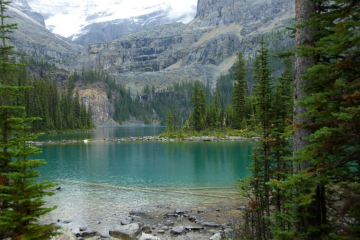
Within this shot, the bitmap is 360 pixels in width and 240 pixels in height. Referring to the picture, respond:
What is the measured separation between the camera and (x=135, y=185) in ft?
78.3

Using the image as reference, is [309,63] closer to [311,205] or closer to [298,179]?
[298,179]

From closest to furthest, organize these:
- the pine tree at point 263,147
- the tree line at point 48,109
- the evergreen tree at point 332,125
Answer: the evergreen tree at point 332,125, the pine tree at point 263,147, the tree line at point 48,109

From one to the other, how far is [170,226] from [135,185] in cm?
1064

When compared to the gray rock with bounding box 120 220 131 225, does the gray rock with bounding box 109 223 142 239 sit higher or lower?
higher

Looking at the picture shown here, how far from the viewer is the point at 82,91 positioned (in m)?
166

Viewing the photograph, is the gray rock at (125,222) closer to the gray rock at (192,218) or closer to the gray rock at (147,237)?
the gray rock at (147,237)

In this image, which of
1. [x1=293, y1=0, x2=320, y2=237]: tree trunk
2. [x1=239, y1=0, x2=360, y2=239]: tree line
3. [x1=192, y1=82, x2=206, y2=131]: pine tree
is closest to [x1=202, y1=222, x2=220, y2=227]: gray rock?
[x1=239, y1=0, x2=360, y2=239]: tree line

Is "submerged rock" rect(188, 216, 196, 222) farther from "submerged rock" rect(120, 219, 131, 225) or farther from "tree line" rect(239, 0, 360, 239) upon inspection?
"tree line" rect(239, 0, 360, 239)

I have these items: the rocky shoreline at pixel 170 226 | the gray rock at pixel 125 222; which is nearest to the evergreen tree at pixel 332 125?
the rocky shoreline at pixel 170 226

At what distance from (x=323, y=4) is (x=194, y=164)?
91.5ft

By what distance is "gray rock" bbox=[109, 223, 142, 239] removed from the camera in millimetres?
12188

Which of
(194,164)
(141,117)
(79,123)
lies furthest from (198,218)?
(141,117)

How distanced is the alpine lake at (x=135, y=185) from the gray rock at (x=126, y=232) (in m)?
1.49

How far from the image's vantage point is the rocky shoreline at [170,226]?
1220 centimetres
